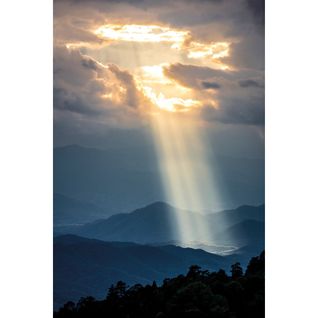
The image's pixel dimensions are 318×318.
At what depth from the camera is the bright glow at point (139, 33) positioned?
5.41 metres

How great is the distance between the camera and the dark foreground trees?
527 centimetres

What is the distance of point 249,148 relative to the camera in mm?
5508

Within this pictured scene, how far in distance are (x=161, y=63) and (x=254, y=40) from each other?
0.68 meters

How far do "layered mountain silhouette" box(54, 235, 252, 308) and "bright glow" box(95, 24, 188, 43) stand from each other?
55.9 inches

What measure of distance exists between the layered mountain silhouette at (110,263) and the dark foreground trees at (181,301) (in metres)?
0.06

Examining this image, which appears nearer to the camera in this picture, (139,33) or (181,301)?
(181,301)

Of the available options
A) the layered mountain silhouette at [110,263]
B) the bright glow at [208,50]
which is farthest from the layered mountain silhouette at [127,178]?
the bright glow at [208,50]

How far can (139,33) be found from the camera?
544cm

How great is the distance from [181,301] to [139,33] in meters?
1.87
